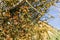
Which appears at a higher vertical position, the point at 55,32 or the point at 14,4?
the point at 14,4

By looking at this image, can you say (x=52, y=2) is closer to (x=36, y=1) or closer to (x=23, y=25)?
(x=36, y=1)

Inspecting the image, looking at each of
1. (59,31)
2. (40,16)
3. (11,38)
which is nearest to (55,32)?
(59,31)

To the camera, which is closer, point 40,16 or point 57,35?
point 40,16

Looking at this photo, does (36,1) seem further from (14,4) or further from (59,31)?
(59,31)

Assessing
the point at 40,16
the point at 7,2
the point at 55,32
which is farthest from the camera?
the point at 55,32

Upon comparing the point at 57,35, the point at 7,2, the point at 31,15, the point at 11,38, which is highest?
the point at 7,2

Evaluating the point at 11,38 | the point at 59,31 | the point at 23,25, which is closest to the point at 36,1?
the point at 23,25

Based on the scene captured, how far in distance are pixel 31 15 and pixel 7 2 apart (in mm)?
804

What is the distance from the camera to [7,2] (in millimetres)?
7297

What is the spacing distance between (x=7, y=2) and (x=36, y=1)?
81cm

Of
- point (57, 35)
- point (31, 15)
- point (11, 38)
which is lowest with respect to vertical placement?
point (57, 35)

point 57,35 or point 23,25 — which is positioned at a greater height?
point 23,25

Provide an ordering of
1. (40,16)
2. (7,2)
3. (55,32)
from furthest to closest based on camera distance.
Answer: (55,32) < (40,16) < (7,2)

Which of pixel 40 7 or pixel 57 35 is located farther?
pixel 57 35
